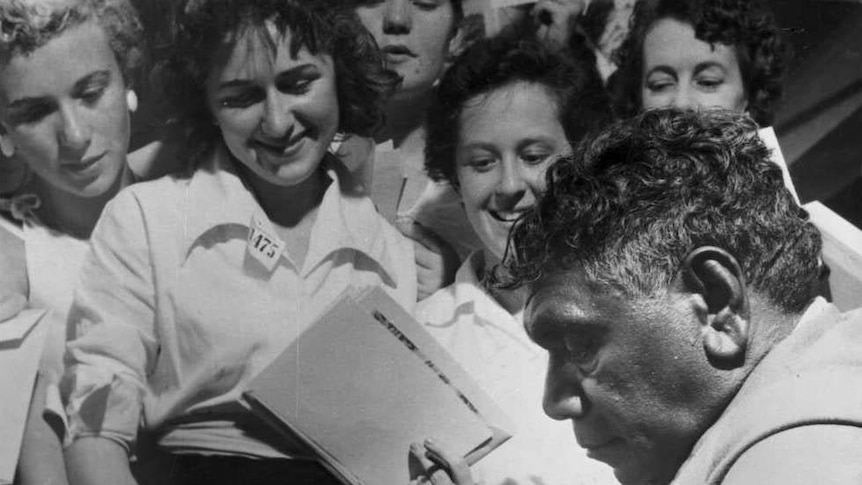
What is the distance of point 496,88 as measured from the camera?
9.59 feet

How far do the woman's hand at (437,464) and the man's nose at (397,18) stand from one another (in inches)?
37.7

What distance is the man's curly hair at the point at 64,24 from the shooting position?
9.30 feet

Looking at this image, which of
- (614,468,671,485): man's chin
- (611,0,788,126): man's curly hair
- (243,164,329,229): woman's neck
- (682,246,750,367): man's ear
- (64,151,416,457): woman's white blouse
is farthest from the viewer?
(611,0,788,126): man's curly hair

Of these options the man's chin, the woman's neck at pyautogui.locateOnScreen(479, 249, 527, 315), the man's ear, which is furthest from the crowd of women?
the man's ear

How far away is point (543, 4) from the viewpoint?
2.97 m

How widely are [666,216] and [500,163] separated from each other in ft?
1.65

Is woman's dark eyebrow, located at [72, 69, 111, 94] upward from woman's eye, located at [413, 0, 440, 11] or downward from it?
downward

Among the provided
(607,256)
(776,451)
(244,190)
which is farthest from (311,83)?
(776,451)

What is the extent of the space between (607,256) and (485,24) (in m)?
0.70

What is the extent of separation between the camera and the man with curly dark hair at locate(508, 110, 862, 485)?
2.51m

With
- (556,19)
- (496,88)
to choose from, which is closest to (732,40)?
(556,19)

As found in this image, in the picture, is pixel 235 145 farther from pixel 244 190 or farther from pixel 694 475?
pixel 694 475

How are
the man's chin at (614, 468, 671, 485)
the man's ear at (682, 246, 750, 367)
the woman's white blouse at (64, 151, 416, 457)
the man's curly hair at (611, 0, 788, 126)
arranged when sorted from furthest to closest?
1. the man's curly hair at (611, 0, 788, 126)
2. the woman's white blouse at (64, 151, 416, 457)
3. the man's chin at (614, 468, 671, 485)
4. the man's ear at (682, 246, 750, 367)

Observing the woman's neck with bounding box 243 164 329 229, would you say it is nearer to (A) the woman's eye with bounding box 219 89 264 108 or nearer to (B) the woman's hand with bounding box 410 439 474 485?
(A) the woman's eye with bounding box 219 89 264 108
